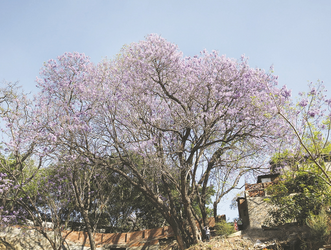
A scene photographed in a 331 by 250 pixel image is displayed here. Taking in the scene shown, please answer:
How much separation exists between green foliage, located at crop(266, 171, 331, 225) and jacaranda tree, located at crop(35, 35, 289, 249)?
2006 millimetres

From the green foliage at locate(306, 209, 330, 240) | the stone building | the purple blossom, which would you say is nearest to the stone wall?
the stone building

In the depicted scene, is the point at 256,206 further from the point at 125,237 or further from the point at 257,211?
the point at 125,237

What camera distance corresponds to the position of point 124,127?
12.4 m

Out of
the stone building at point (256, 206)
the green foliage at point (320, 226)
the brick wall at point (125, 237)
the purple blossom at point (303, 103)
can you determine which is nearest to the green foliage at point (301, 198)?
the green foliage at point (320, 226)

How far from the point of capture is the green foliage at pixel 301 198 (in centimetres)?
1047

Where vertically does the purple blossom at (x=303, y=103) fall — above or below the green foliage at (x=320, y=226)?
above

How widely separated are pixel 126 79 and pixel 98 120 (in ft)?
7.37

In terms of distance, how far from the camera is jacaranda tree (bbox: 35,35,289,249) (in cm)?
1116

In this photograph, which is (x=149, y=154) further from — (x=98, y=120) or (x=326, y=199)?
(x=326, y=199)

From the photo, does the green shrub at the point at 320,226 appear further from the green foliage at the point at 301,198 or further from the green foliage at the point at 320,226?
the green foliage at the point at 301,198

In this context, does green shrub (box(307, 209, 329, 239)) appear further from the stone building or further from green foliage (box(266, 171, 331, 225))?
the stone building

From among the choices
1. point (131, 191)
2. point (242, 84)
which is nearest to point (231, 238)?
point (242, 84)

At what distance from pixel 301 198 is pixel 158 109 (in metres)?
7.01

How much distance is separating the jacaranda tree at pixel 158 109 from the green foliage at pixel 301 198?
2.01 m
